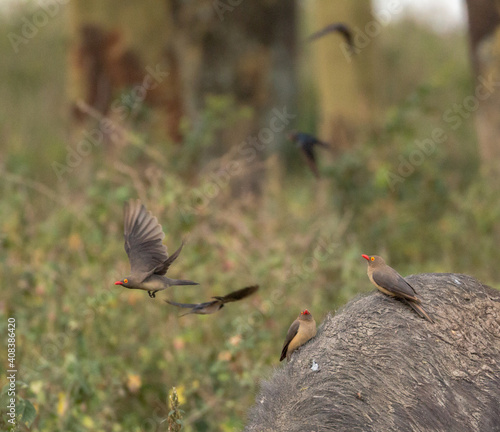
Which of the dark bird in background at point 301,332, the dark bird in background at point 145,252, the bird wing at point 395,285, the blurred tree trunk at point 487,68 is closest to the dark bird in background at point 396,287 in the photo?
the bird wing at point 395,285

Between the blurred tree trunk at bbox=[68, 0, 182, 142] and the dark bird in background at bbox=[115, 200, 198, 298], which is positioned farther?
the blurred tree trunk at bbox=[68, 0, 182, 142]

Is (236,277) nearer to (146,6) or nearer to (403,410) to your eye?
(403,410)

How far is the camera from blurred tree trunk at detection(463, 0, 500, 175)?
9.05 metres

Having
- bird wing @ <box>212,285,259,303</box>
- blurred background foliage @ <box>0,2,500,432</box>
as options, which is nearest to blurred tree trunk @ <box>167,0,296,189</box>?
blurred background foliage @ <box>0,2,500,432</box>

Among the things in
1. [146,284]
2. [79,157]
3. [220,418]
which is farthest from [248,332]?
[79,157]

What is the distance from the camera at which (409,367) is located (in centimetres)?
319

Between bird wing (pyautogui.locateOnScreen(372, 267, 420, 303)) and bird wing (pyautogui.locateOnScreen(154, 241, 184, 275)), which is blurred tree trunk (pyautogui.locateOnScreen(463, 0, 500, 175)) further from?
bird wing (pyautogui.locateOnScreen(154, 241, 184, 275))

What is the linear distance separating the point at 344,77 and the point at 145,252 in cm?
912

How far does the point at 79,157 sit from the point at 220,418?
4.93 metres

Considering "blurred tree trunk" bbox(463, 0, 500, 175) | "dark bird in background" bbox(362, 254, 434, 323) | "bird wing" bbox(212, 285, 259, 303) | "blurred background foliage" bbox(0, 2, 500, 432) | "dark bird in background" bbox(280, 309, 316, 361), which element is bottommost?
"blurred background foliage" bbox(0, 2, 500, 432)

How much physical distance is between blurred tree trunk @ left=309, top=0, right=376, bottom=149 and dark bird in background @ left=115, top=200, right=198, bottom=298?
28.0 feet

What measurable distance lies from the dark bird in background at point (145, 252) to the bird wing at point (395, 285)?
762mm

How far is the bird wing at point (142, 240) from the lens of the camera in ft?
11.6

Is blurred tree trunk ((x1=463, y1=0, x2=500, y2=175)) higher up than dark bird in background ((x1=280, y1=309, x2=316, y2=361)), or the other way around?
blurred tree trunk ((x1=463, y1=0, x2=500, y2=175))
